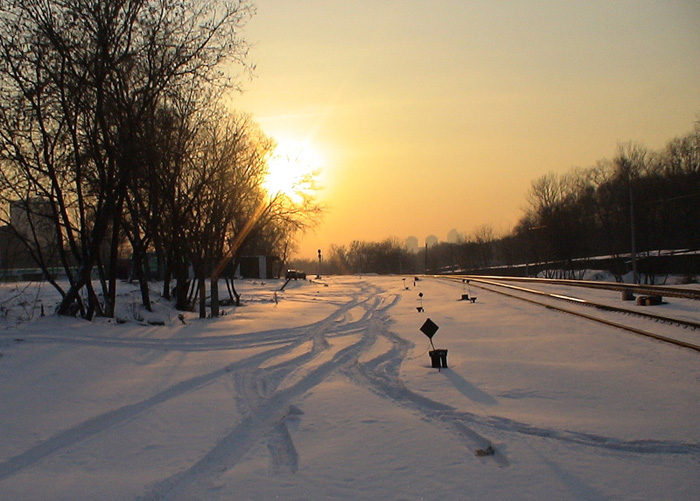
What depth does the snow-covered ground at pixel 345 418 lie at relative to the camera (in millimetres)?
6027

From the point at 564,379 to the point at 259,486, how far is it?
6653 millimetres

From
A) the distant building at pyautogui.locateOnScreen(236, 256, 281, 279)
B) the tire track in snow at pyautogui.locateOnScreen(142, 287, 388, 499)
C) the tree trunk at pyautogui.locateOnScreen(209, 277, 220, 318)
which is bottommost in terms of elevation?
the tire track in snow at pyautogui.locateOnScreen(142, 287, 388, 499)

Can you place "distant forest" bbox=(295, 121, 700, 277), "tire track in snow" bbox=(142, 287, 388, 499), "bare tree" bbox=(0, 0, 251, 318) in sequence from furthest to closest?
"distant forest" bbox=(295, 121, 700, 277) → "bare tree" bbox=(0, 0, 251, 318) → "tire track in snow" bbox=(142, 287, 388, 499)

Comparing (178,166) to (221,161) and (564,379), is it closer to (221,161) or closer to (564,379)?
(221,161)

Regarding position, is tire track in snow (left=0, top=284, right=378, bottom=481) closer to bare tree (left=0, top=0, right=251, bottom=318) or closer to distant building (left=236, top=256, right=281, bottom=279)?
bare tree (left=0, top=0, right=251, bottom=318)

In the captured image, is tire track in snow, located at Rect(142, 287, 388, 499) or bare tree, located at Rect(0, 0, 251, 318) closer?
tire track in snow, located at Rect(142, 287, 388, 499)

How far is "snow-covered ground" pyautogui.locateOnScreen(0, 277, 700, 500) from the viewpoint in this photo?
6027mm

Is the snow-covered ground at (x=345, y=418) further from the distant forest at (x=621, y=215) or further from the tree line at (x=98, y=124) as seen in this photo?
the distant forest at (x=621, y=215)

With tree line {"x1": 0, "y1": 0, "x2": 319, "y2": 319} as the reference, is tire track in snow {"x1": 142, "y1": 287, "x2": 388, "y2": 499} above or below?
below

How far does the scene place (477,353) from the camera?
47.2ft

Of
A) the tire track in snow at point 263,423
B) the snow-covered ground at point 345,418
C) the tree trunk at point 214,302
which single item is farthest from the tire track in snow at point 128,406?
the tree trunk at point 214,302

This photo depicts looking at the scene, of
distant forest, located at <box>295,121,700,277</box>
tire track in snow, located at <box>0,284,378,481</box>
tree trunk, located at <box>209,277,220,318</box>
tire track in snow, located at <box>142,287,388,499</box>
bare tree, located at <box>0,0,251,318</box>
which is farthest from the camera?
distant forest, located at <box>295,121,700,277</box>

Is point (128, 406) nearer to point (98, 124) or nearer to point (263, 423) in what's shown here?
point (263, 423)

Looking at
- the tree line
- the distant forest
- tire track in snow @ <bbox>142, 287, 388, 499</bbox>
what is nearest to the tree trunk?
the tree line
